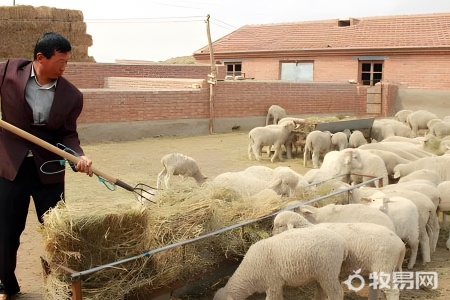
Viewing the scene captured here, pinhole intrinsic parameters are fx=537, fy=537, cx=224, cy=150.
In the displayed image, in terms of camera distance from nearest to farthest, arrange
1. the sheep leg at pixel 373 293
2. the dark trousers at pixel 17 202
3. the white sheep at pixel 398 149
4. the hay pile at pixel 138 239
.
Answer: the hay pile at pixel 138 239
the dark trousers at pixel 17 202
the sheep leg at pixel 373 293
the white sheep at pixel 398 149

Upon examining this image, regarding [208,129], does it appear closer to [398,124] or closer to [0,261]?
[398,124]

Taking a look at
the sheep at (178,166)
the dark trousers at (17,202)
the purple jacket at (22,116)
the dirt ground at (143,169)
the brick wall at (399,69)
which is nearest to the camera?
the purple jacket at (22,116)

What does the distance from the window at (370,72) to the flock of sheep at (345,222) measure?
1452 cm

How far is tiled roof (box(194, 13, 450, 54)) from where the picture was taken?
24109 millimetres

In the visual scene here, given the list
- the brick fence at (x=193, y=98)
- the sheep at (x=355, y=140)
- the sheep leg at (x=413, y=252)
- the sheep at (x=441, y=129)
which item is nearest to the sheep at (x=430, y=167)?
the sheep leg at (x=413, y=252)

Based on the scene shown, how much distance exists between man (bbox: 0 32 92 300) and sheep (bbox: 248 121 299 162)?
8472 millimetres

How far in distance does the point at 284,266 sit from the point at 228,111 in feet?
44.4

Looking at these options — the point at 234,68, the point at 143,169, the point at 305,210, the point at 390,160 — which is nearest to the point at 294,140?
the point at 143,169

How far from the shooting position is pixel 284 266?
4.41 m

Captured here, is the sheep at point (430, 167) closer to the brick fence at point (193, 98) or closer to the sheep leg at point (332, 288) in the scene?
the sheep leg at point (332, 288)

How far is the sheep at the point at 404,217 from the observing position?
19.1 ft

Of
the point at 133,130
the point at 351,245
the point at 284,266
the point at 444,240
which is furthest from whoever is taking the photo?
the point at 133,130

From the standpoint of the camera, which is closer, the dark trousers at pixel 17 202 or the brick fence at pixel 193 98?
the dark trousers at pixel 17 202

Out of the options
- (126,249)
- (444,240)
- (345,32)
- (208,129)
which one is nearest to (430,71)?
(345,32)
